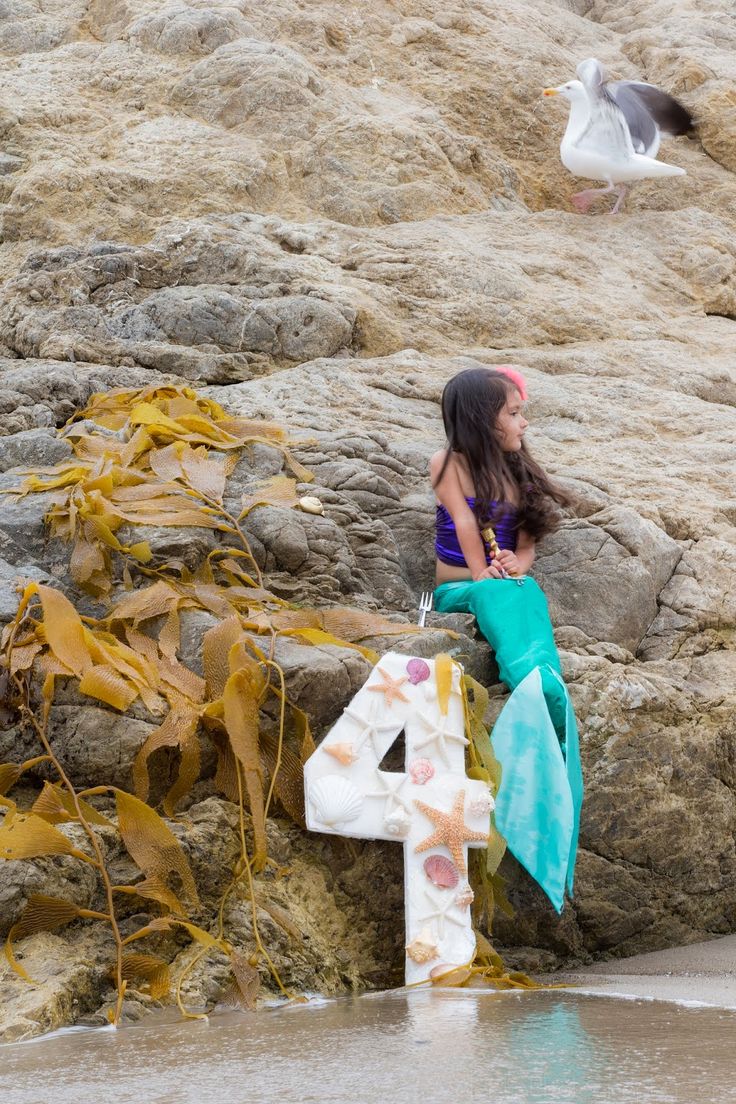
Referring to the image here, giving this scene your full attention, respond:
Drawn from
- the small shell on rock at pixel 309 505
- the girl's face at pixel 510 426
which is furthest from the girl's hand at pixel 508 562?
the small shell on rock at pixel 309 505

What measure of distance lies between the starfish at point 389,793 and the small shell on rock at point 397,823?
19mm

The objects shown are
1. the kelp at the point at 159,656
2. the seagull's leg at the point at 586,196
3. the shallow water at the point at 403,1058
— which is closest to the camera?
the shallow water at the point at 403,1058

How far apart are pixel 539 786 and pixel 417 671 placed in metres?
0.46

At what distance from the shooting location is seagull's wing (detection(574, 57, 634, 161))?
7398mm

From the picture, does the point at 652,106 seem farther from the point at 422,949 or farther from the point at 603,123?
the point at 422,949

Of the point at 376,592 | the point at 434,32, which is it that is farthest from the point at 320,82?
the point at 376,592

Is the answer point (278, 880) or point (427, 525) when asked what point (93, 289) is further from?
point (278, 880)

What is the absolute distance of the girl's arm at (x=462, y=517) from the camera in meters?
4.01

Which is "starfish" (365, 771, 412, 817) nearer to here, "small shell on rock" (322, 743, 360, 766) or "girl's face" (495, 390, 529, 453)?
"small shell on rock" (322, 743, 360, 766)

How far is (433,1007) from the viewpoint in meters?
2.68

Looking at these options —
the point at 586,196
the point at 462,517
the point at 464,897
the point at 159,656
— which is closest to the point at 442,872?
the point at 464,897

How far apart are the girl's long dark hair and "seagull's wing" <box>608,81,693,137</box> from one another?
12.7ft

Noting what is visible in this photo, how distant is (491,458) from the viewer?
4262 mm

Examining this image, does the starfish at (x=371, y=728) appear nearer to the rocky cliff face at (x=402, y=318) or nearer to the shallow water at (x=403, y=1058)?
the rocky cliff face at (x=402, y=318)
